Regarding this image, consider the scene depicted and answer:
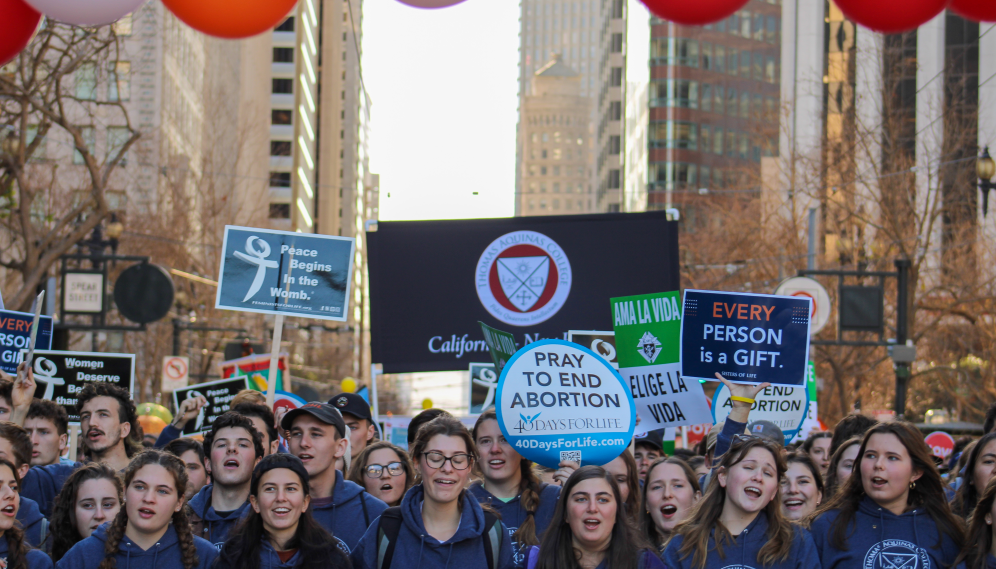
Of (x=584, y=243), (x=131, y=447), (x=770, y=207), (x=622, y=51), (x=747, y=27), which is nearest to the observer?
(x=131, y=447)

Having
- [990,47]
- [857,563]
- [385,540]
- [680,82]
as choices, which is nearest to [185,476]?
[385,540]

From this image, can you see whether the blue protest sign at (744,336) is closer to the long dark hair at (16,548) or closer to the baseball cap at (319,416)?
the baseball cap at (319,416)

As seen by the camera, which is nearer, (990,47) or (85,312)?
(85,312)

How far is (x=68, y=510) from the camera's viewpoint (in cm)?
625

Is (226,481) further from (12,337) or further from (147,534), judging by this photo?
(12,337)

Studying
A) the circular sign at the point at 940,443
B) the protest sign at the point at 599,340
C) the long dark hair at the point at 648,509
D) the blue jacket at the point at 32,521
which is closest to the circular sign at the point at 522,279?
the protest sign at the point at 599,340

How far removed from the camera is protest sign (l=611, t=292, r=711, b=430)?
26.4ft

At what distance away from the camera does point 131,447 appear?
775 centimetres

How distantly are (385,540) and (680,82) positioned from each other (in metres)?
93.2

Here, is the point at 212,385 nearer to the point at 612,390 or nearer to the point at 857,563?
the point at 612,390

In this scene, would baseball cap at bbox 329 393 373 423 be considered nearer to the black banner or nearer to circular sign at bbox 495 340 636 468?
circular sign at bbox 495 340 636 468

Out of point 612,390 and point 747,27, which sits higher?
point 747,27

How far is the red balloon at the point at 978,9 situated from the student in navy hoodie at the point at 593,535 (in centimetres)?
266

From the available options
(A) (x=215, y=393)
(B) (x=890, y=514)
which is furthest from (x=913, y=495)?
(A) (x=215, y=393)
